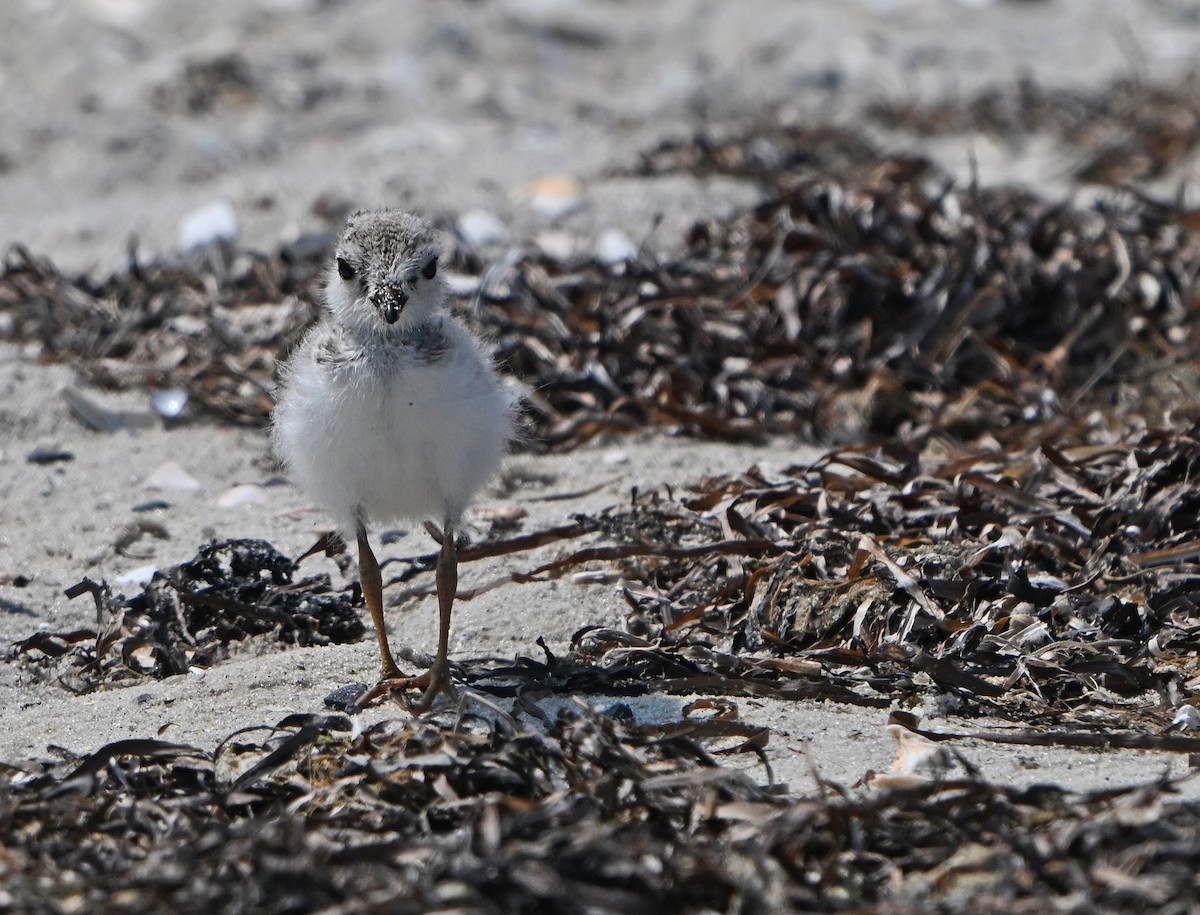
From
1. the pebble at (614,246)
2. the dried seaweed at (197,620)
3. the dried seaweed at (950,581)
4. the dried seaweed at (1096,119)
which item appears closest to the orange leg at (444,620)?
the dried seaweed at (950,581)

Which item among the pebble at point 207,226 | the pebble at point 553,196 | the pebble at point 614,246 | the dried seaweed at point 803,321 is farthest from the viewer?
the pebble at point 553,196

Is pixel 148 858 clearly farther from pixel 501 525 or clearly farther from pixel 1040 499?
pixel 1040 499

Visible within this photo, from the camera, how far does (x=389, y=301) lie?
2.97 metres

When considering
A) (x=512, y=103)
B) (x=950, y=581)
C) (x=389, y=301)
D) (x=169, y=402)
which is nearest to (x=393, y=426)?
(x=389, y=301)

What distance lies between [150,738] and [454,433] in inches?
33.1

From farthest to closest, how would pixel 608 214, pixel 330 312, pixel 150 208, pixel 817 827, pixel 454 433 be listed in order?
pixel 150 208
pixel 608 214
pixel 330 312
pixel 454 433
pixel 817 827

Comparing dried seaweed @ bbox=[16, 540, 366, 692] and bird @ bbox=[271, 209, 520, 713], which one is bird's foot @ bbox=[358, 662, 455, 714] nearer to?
bird @ bbox=[271, 209, 520, 713]

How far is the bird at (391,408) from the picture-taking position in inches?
116

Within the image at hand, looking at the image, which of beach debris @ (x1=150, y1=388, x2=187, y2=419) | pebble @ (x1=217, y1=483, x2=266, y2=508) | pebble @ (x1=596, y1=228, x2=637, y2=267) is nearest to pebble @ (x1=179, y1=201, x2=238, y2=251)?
beach debris @ (x1=150, y1=388, x2=187, y2=419)

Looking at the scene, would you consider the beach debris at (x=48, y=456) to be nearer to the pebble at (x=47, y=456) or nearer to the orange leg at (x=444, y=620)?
the pebble at (x=47, y=456)

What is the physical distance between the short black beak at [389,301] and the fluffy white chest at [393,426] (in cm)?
7

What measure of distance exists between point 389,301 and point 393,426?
261 mm

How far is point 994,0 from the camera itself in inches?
413

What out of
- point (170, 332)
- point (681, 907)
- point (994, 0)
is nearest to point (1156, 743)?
point (681, 907)
